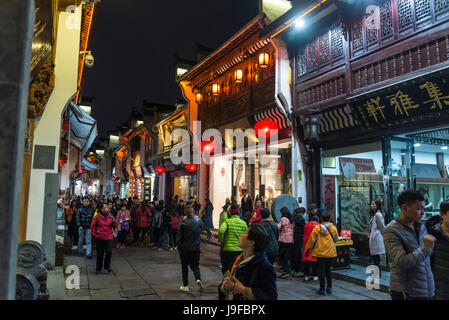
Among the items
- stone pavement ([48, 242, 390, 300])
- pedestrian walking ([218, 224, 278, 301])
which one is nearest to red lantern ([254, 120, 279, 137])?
stone pavement ([48, 242, 390, 300])

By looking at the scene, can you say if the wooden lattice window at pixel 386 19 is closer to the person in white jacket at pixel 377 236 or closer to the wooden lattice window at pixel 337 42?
the wooden lattice window at pixel 337 42

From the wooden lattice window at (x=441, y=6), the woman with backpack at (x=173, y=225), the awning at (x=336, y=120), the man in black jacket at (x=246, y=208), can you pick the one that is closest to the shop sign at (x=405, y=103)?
the awning at (x=336, y=120)

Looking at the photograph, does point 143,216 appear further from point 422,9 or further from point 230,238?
point 422,9

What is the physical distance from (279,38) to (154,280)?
10.4m

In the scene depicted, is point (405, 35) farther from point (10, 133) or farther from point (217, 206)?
point (217, 206)

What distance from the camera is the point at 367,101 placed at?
984 cm

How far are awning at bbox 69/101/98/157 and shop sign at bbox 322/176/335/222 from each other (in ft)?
32.6

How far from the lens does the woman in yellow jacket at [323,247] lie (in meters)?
7.28

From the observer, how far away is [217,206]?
2006 centimetres

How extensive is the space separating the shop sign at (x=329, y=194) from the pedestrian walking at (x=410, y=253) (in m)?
8.79

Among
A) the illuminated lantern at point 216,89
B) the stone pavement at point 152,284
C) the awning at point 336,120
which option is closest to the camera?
the stone pavement at point 152,284

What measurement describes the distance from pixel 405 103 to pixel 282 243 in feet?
17.1

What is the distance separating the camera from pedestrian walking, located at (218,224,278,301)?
9.62 ft

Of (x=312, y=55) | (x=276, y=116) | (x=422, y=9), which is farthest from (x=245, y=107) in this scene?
(x=422, y=9)
